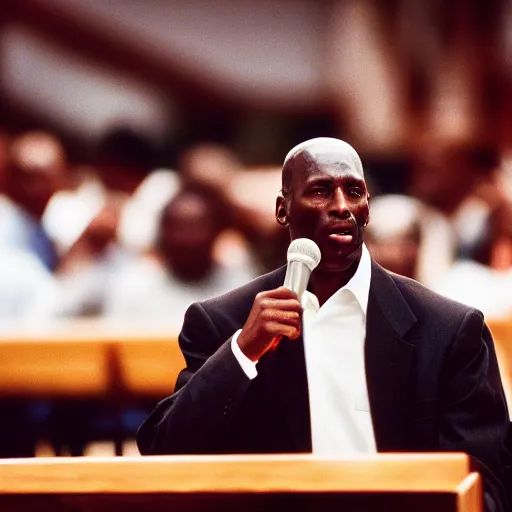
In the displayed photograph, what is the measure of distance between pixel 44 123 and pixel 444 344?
8.03 m

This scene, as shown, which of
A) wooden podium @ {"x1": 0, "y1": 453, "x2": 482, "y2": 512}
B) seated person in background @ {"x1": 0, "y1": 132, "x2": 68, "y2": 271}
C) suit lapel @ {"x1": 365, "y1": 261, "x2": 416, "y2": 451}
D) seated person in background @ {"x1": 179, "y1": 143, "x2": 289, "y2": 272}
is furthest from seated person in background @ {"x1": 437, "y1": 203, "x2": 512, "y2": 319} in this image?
wooden podium @ {"x1": 0, "y1": 453, "x2": 482, "y2": 512}

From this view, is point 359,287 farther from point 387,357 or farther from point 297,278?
point 297,278

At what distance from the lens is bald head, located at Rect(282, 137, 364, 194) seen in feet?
5.20

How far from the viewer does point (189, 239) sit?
3773 mm

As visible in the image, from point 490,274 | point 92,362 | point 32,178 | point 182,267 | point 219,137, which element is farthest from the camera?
point 219,137

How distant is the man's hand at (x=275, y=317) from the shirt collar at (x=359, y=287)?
195 mm

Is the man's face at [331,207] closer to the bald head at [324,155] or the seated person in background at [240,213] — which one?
the bald head at [324,155]

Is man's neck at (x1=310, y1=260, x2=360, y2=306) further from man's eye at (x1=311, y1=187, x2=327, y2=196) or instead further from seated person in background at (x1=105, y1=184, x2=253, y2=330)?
seated person in background at (x1=105, y1=184, x2=253, y2=330)

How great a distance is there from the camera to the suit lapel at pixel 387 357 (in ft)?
5.34

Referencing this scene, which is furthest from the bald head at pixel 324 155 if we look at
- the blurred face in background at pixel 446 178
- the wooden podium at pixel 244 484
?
the blurred face in background at pixel 446 178

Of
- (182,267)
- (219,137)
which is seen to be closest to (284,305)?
(182,267)

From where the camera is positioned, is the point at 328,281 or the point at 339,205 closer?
the point at 339,205

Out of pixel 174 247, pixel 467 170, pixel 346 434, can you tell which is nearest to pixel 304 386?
pixel 346 434

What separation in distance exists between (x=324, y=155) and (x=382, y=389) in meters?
0.35
